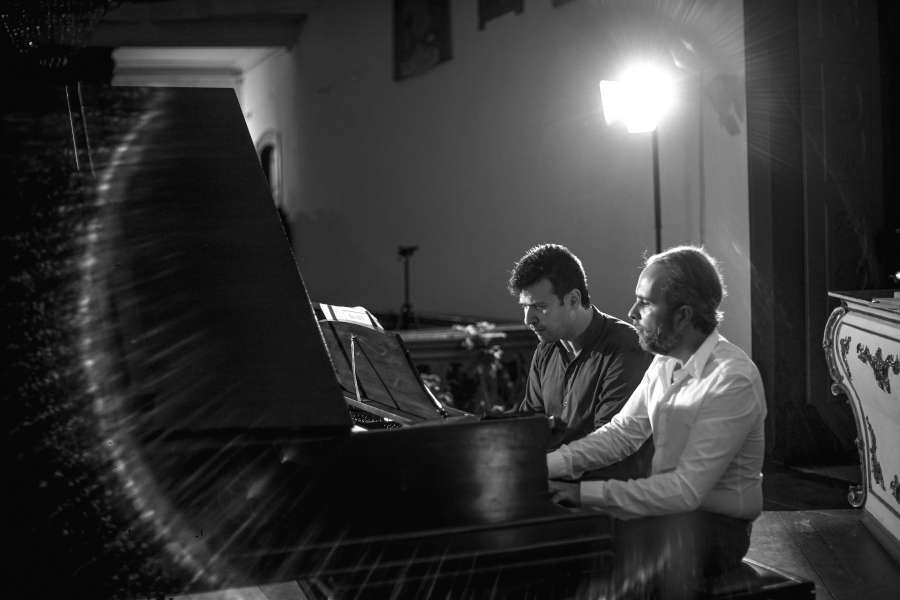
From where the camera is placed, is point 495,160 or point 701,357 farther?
point 495,160

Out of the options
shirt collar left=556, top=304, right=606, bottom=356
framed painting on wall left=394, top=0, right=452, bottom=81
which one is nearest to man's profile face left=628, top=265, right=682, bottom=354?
shirt collar left=556, top=304, right=606, bottom=356

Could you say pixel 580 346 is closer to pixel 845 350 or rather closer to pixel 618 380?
pixel 618 380

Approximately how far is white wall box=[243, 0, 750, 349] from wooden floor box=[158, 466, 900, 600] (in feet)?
3.85

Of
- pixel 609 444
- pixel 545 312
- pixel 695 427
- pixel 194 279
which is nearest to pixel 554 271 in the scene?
pixel 545 312

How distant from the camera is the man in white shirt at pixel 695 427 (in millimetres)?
2213

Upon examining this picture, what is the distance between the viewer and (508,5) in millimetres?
7770

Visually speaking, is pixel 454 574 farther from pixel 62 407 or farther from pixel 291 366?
pixel 62 407

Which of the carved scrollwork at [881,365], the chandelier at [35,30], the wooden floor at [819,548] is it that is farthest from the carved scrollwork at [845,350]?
the chandelier at [35,30]

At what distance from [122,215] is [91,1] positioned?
8838mm

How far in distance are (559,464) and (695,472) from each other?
491 mm

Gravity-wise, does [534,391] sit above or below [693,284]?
below

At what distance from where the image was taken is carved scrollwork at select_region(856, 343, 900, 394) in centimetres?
351

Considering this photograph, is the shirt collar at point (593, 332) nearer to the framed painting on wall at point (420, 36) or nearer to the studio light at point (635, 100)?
the studio light at point (635, 100)

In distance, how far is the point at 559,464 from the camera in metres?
Answer: 2.62
